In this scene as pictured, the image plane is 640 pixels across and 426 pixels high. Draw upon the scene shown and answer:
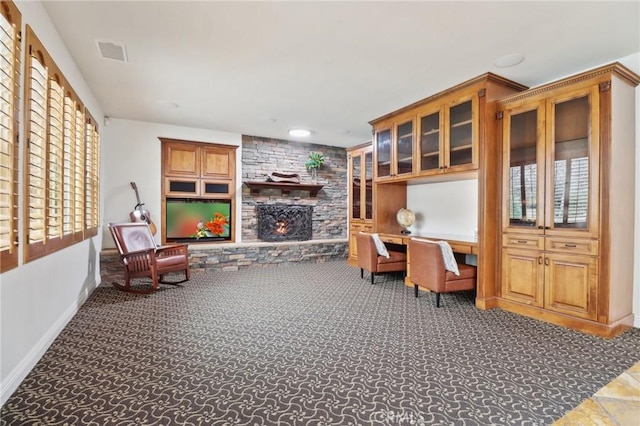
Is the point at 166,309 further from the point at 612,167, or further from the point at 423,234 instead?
the point at 612,167

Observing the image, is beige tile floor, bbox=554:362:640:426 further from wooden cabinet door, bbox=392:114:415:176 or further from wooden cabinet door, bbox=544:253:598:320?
wooden cabinet door, bbox=392:114:415:176

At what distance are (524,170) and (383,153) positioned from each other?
211cm

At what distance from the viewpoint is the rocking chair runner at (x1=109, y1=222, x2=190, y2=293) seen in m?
4.07

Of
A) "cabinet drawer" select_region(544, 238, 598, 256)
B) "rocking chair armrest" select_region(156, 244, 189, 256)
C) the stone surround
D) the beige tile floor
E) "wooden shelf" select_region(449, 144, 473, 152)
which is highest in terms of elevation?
"wooden shelf" select_region(449, 144, 473, 152)

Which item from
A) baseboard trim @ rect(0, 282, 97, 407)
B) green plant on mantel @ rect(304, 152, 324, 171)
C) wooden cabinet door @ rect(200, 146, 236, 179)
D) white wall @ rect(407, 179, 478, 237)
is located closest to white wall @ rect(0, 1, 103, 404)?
baseboard trim @ rect(0, 282, 97, 407)

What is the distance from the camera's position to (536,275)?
3.20 m

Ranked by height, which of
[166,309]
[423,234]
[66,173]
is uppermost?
[66,173]

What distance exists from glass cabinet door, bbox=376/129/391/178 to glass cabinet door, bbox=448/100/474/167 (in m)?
1.14

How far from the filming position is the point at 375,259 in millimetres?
4562

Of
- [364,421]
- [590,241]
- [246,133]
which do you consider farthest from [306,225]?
[364,421]

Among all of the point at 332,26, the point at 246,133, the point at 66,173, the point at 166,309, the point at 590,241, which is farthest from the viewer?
the point at 246,133

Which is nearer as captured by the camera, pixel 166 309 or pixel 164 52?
pixel 164 52

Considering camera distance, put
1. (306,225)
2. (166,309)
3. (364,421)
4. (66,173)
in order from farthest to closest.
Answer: (306,225)
(166,309)
(66,173)
(364,421)

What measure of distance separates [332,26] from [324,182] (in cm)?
464
